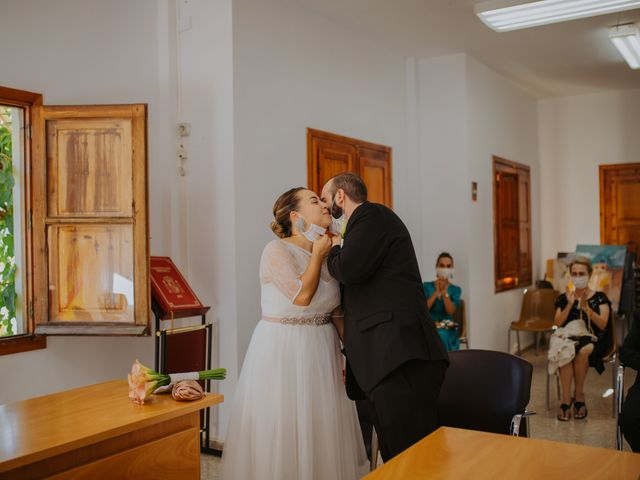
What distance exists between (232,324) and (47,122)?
1.75 m

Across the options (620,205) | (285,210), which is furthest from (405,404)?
(620,205)

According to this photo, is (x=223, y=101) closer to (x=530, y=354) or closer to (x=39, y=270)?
(x=39, y=270)

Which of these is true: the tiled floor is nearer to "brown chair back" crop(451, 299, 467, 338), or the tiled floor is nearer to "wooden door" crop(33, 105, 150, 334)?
"brown chair back" crop(451, 299, 467, 338)

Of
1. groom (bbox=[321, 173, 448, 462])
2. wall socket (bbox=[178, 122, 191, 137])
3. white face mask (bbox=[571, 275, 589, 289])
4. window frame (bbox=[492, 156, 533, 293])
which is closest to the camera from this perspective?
groom (bbox=[321, 173, 448, 462])

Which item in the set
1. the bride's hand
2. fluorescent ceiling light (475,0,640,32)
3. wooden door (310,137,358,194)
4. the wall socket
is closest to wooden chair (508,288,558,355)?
wooden door (310,137,358,194)

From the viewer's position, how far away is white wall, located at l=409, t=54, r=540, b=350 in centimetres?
695

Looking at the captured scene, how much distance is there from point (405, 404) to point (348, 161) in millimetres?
3321

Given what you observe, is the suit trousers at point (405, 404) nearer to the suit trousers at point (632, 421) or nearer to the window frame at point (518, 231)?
the suit trousers at point (632, 421)

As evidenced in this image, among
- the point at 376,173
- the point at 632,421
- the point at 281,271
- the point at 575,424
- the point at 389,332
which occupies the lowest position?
the point at 575,424

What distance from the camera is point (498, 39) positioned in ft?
21.3

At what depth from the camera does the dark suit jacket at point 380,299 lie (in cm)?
279

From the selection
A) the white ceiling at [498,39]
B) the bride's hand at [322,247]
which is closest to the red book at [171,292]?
the bride's hand at [322,247]

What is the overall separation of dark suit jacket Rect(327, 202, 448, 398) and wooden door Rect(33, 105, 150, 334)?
1607 millimetres

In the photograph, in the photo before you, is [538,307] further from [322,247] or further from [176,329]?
[322,247]
